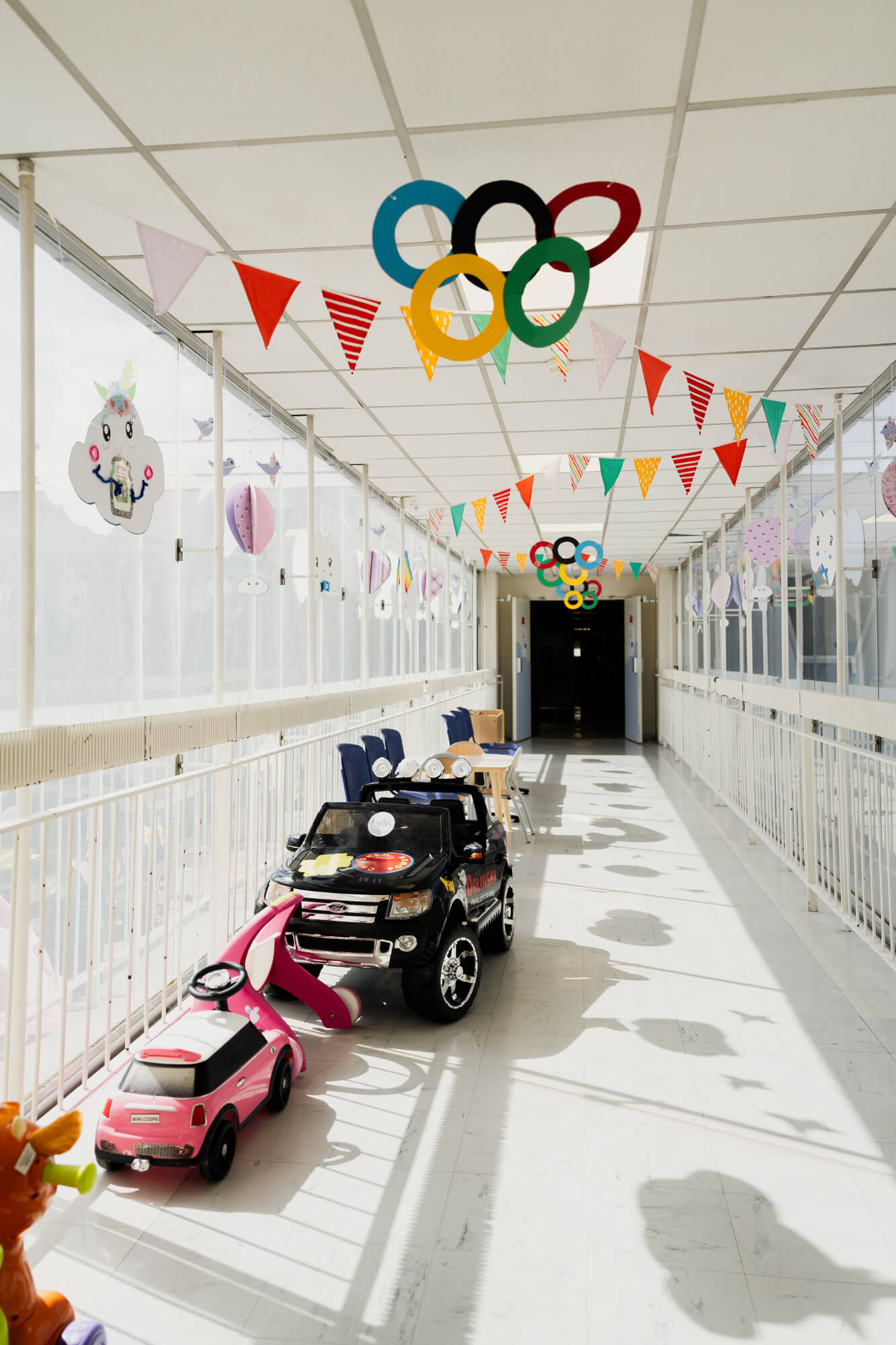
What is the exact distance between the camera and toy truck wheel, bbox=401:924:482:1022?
3.61 m

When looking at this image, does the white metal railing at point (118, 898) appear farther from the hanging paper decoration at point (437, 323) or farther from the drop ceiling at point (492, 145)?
the drop ceiling at point (492, 145)

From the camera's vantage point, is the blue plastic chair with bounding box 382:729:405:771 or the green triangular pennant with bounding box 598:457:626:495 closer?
the green triangular pennant with bounding box 598:457:626:495

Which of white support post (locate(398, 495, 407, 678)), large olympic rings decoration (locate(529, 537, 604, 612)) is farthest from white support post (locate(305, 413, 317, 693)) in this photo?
large olympic rings decoration (locate(529, 537, 604, 612))

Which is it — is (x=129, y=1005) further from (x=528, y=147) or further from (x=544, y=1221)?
(x=528, y=147)

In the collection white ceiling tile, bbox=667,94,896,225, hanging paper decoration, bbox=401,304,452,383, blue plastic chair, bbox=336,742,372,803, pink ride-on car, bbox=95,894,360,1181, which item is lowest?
pink ride-on car, bbox=95,894,360,1181

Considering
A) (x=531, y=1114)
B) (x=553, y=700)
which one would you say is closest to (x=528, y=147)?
(x=531, y=1114)

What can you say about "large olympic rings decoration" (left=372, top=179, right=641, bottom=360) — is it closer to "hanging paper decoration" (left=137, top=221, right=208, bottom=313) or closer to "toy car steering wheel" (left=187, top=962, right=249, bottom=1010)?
"hanging paper decoration" (left=137, top=221, right=208, bottom=313)

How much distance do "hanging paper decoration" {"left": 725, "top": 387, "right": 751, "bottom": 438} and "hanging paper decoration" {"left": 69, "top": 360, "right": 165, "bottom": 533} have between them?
2.85 meters

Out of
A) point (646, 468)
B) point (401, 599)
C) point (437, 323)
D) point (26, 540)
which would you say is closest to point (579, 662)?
point (401, 599)

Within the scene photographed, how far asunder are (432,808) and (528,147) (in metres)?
2.68

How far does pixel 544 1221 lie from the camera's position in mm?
2367

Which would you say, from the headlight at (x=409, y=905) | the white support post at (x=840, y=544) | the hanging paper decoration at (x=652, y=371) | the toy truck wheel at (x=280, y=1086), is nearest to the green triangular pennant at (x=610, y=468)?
Result: the white support post at (x=840, y=544)

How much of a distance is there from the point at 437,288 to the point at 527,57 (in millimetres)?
619

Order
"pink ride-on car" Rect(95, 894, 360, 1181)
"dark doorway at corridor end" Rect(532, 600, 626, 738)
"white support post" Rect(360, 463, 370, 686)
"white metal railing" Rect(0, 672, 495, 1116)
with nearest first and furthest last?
"pink ride-on car" Rect(95, 894, 360, 1181) < "white metal railing" Rect(0, 672, 495, 1116) < "white support post" Rect(360, 463, 370, 686) < "dark doorway at corridor end" Rect(532, 600, 626, 738)
